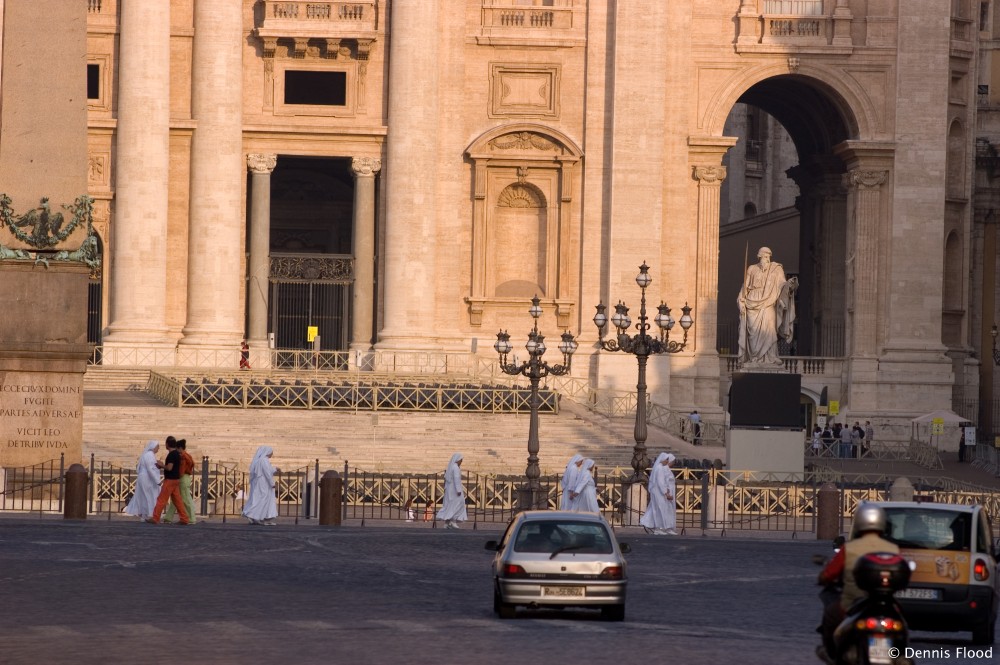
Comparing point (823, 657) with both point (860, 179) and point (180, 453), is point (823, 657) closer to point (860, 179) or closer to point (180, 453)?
point (180, 453)

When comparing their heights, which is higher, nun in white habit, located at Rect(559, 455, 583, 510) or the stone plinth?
the stone plinth

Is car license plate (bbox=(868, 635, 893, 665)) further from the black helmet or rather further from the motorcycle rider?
the black helmet

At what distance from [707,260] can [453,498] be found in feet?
79.6

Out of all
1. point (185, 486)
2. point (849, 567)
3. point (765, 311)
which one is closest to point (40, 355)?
point (185, 486)

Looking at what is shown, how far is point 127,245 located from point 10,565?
30.4 meters

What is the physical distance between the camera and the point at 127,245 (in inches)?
2057

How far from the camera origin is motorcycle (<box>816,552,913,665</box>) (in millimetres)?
11969

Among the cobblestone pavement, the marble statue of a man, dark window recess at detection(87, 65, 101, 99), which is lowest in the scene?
the cobblestone pavement

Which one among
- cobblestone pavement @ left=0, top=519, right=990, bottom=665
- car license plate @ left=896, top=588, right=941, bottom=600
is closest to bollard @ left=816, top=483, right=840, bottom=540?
cobblestone pavement @ left=0, top=519, right=990, bottom=665

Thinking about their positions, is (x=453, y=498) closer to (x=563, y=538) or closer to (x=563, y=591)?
(x=563, y=538)

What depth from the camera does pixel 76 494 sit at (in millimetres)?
29484

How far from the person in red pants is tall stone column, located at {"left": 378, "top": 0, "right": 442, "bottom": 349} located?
904 inches

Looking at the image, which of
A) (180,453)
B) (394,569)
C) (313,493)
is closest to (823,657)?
(394,569)

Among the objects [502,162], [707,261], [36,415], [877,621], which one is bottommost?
[877,621]
